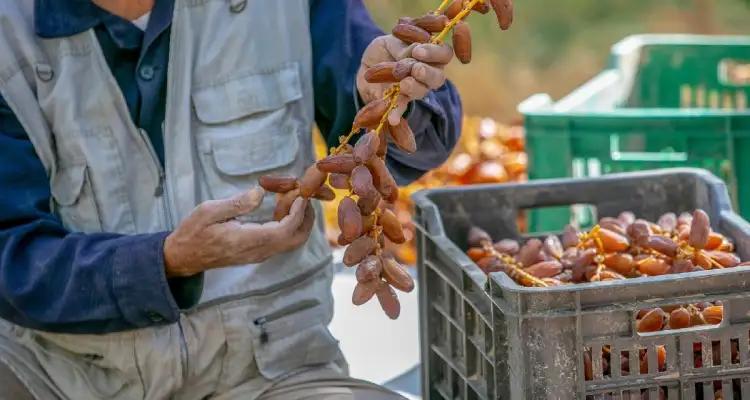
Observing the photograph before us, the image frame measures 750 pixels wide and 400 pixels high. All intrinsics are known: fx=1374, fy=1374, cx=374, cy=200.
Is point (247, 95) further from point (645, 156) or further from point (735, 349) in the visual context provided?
point (645, 156)

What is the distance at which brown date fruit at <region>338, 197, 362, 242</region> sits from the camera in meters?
1.67

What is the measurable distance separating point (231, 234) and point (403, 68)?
1.16ft

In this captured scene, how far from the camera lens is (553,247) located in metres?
2.15

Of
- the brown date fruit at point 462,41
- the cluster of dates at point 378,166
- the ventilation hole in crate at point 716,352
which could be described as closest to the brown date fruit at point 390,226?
the cluster of dates at point 378,166

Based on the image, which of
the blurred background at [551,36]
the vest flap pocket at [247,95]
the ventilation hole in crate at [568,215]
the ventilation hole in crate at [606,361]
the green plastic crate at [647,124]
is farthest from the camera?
the blurred background at [551,36]

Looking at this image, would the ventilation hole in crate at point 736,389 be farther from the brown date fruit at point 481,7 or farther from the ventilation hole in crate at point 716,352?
the brown date fruit at point 481,7

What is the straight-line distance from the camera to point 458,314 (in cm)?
201

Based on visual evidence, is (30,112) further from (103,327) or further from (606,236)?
(606,236)

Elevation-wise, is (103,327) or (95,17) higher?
(95,17)

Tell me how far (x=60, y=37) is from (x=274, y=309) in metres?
0.52

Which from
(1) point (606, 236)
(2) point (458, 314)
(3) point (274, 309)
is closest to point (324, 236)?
(3) point (274, 309)

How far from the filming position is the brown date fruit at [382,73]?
172 centimetres

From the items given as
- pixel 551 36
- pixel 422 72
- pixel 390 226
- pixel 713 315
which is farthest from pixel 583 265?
pixel 551 36

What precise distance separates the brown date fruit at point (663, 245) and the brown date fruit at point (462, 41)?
44 centimetres
